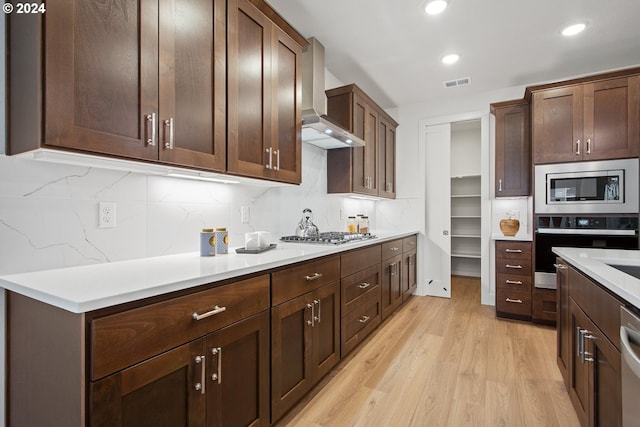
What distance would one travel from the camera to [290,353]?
167 centimetres

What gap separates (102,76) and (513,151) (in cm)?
381

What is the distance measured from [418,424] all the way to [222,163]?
1.76 m

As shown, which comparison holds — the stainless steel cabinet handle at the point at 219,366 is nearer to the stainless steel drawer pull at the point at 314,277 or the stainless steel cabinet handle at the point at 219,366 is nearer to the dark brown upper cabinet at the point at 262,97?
the stainless steel drawer pull at the point at 314,277

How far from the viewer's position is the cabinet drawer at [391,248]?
9.88 feet

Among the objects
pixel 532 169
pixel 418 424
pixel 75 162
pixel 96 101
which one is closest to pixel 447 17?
pixel 532 169

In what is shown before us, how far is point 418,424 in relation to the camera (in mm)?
1664

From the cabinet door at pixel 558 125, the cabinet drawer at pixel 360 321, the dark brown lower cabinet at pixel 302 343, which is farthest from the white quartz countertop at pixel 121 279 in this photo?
the cabinet door at pixel 558 125

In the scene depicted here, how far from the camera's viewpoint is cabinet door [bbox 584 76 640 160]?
2760 mm

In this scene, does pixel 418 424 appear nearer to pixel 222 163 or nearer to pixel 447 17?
pixel 222 163

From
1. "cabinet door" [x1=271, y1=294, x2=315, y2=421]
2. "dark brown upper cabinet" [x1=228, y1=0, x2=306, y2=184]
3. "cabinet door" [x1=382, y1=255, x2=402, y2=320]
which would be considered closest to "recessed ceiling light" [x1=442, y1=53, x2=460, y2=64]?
"dark brown upper cabinet" [x1=228, y1=0, x2=306, y2=184]

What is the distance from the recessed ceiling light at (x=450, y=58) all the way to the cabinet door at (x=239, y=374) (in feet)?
9.74

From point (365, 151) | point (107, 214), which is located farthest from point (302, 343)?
point (365, 151)

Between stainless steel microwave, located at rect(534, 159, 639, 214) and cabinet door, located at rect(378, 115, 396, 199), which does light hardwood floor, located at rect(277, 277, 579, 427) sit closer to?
stainless steel microwave, located at rect(534, 159, 639, 214)

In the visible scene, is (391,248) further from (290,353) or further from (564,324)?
(290,353)
